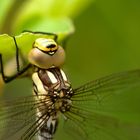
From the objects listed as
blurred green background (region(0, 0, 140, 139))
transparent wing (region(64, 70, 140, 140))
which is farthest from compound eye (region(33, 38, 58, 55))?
blurred green background (region(0, 0, 140, 139))

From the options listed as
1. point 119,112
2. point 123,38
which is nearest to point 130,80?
point 119,112

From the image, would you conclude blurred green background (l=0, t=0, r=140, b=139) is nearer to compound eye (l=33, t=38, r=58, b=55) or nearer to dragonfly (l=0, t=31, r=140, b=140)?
dragonfly (l=0, t=31, r=140, b=140)

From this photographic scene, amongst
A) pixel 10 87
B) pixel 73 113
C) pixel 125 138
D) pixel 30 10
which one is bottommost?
pixel 125 138

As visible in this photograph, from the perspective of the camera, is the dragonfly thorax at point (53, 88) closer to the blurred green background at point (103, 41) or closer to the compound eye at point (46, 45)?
the compound eye at point (46, 45)

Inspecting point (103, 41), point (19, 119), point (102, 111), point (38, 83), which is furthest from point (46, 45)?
point (103, 41)

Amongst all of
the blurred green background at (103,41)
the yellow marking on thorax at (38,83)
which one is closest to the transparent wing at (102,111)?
the yellow marking on thorax at (38,83)

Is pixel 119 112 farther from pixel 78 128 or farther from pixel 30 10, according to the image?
pixel 30 10

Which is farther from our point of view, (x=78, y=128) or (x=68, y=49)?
(x=68, y=49)
